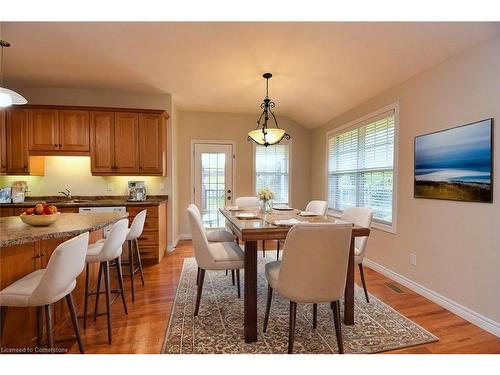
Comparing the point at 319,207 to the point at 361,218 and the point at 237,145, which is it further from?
the point at 237,145

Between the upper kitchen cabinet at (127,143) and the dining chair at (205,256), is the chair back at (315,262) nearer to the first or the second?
the dining chair at (205,256)

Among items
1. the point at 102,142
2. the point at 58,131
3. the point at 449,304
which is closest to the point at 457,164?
the point at 449,304

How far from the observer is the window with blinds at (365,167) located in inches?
131

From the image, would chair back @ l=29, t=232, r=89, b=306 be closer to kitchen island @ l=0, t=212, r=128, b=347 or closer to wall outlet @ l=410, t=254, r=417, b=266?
kitchen island @ l=0, t=212, r=128, b=347

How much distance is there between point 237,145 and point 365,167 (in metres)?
2.55

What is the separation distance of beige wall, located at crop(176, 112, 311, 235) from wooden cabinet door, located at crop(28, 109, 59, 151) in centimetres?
193

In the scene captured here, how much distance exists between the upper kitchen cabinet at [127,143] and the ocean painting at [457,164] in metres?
3.48

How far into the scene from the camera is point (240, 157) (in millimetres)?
5305

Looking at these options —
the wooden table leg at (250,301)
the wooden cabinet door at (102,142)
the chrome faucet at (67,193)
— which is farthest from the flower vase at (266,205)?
the chrome faucet at (67,193)

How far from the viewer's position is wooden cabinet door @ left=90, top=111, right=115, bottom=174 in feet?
12.4

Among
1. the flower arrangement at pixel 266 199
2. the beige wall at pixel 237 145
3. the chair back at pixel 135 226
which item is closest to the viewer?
the chair back at pixel 135 226

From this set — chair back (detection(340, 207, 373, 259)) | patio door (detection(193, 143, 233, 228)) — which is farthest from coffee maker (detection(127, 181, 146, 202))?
chair back (detection(340, 207, 373, 259))

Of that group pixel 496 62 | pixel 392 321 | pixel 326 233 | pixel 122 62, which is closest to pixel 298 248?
pixel 326 233

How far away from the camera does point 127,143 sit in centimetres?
387
